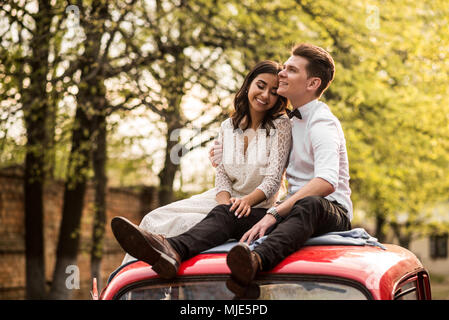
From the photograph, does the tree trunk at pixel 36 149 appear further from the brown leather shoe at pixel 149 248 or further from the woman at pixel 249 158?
the brown leather shoe at pixel 149 248

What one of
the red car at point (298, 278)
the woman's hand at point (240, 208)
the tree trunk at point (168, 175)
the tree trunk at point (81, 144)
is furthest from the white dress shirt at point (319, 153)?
the tree trunk at point (168, 175)

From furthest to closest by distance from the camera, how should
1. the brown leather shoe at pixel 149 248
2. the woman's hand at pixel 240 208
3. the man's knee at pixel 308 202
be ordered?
the woman's hand at pixel 240 208
the man's knee at pixel 308 202
the brown leather shoe at pixel 149 248

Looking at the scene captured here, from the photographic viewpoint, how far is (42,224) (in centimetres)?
1090

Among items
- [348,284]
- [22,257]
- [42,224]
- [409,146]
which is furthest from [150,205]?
[348,284]

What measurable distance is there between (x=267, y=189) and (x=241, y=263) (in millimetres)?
1298

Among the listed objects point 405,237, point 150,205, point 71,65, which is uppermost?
point 71,65

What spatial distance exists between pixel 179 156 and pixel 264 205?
722cm

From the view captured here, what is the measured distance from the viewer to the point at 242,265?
2.52 metres

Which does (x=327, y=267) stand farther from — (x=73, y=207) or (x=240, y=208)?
(x=73, y=207)

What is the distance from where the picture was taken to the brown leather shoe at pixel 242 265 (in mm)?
2508

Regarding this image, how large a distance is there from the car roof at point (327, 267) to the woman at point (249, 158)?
683 mm

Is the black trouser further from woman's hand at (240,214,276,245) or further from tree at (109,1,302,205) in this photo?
tree at (109,1,302,205)

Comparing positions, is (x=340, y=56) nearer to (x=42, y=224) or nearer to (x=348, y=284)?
(x=42, y=224)

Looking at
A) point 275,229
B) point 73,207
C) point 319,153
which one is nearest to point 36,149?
point 73,207
